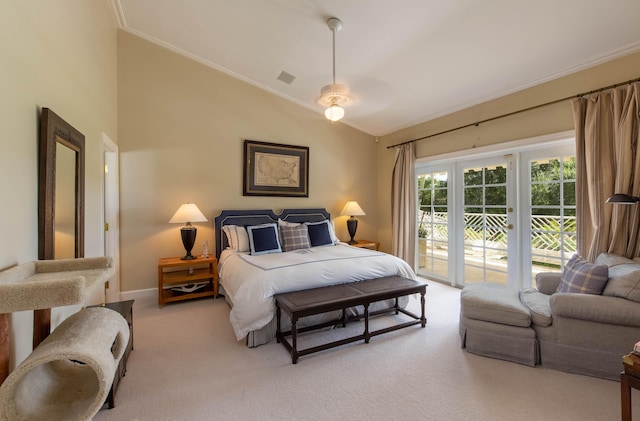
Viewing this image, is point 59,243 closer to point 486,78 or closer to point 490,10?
point 490,10

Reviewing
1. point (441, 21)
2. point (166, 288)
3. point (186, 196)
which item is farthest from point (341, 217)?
point (441, 21)

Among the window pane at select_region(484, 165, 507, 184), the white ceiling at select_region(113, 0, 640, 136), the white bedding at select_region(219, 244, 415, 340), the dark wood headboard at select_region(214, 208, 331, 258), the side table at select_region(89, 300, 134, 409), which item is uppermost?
the white ceiling at select_region(113, 0, 640, 136)

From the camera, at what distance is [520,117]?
335 cm

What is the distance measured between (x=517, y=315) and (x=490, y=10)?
8.29ft

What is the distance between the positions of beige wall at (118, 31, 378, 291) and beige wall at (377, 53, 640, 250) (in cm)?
202

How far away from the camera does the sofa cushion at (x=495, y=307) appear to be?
7.52ft

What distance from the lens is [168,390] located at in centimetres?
198

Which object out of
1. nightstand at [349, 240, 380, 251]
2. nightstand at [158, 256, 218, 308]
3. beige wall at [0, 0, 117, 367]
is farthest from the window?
beige wall at [0, 0, 117, 367]

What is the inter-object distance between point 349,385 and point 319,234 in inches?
97.1

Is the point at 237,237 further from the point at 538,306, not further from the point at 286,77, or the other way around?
the point at 538,306

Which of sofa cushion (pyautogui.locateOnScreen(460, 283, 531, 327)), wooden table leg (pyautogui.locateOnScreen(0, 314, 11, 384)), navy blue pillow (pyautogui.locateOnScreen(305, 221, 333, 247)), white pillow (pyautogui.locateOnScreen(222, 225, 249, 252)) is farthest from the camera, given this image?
navy blue pillow (pyautogui.locateOnScreen(305, 221, 333, 247))

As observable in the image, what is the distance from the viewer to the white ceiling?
7.93ft

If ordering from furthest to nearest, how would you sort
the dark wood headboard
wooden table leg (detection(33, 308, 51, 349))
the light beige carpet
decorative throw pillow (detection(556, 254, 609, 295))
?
the dark wood headboard < decorative throw pillow (detection(556, 254, 609, 295)) < the light beige carpet < wooden table leg (detection(33, 308, 51, 349))

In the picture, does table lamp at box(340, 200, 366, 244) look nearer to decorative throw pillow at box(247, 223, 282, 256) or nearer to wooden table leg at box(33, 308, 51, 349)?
decorative throw pillow at box(247, 223, 282, 256)
